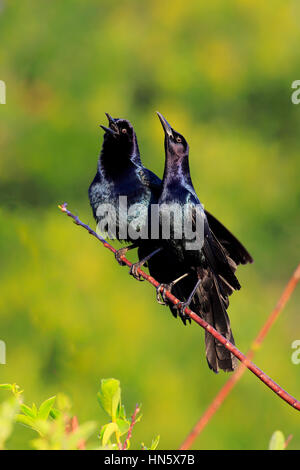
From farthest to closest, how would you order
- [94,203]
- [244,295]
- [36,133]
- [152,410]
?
[36,133], [244,295], [152,410], [94,203]

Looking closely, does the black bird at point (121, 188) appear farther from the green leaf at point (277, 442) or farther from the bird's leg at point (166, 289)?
the green leaf at point (277, 442)

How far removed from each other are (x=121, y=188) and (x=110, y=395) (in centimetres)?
262

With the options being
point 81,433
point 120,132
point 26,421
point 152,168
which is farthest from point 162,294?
point 152,168

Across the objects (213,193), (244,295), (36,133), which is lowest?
(244,295)

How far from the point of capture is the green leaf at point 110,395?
1.31m

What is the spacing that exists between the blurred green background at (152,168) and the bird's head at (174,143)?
3.93 metres

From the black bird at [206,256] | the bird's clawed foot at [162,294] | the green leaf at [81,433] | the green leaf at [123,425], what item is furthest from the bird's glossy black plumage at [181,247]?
the green leaf at [81,433]

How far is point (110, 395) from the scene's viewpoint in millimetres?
1340

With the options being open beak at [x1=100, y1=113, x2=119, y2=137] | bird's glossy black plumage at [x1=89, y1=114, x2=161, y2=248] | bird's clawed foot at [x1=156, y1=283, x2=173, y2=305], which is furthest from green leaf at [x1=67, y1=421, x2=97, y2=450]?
open beak at [x1=100, y1=113, x2=119, y2=137]

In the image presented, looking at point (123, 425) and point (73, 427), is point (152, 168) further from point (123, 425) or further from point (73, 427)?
point (73, 427)

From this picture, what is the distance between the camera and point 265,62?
46.4 ft

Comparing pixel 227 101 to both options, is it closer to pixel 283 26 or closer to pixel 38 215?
pixel 283 26

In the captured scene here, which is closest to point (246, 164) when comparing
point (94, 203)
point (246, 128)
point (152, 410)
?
point (246, 128)

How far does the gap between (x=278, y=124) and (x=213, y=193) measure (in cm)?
340
